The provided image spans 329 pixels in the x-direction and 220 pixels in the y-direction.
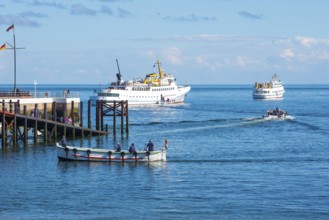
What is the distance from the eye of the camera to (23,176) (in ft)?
172

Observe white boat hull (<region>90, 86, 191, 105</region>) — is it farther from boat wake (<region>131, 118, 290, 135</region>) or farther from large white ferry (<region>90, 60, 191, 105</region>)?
boat wake (<region>131, 118, 290, 135</region>)

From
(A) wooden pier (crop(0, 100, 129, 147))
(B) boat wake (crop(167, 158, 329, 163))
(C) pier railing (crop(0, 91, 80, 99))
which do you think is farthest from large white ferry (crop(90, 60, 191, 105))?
(B) boat wake (crop(167, 158, 329, 163))

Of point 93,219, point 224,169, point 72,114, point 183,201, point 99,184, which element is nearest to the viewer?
point 93,219

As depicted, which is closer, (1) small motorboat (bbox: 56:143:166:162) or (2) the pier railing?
(1) small motorboat (bbox: 56:143:166:162)

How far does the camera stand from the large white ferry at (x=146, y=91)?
6358 inches

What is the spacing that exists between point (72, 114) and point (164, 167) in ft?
70.6

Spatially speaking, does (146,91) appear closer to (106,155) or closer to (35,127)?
(35,127)

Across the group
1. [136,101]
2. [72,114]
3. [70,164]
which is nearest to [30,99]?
[72,114]

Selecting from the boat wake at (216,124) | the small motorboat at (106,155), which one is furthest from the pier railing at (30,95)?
the small motorboat at (106,155)

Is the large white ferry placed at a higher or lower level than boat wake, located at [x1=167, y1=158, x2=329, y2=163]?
higher

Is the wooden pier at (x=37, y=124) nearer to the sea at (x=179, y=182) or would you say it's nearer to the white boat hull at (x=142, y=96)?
the sea at (x=179, y=182)

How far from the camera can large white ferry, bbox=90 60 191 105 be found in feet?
530

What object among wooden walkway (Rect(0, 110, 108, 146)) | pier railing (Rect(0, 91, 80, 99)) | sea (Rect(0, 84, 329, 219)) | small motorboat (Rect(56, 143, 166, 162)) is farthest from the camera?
pier railing (Rect(0, 91, 80, 99))

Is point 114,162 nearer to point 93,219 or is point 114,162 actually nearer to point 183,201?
point 183,201
